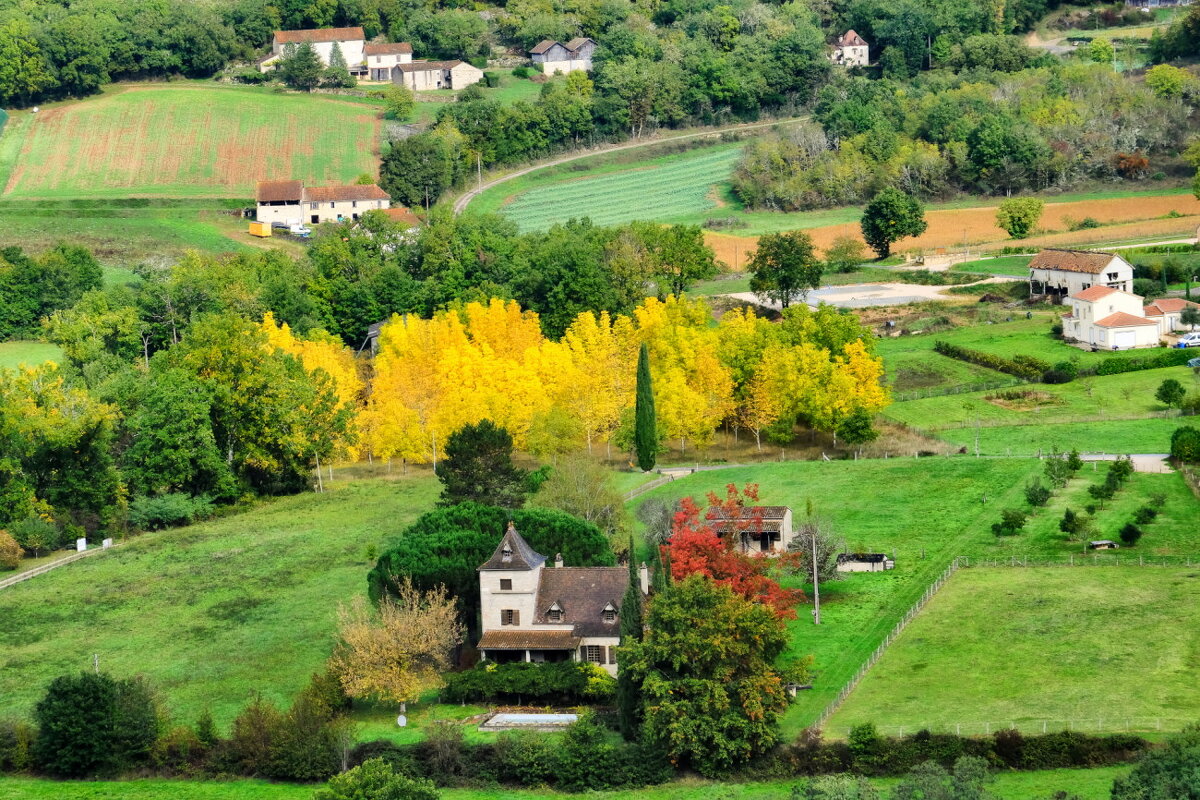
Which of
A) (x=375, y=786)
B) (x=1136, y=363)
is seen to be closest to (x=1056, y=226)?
(x=1136, y=363)

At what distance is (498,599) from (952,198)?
298 ft

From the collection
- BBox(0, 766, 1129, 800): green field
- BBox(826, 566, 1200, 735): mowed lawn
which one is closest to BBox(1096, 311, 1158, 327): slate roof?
BBox(826, 566, 1200, 735): mowed lawn

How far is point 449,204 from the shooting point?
15500 cm

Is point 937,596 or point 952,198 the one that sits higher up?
point 952,198

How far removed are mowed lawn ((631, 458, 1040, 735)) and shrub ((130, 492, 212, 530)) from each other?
2232 centimetres

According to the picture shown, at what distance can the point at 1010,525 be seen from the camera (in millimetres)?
78625

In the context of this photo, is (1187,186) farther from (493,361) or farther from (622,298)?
(493,361)

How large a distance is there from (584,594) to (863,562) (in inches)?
498

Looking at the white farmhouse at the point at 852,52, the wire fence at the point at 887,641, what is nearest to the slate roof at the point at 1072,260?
the wire fence at the point at 887,641

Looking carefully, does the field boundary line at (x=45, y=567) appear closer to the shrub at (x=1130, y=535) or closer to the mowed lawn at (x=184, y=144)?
the shrub at (x=1130, y=535)

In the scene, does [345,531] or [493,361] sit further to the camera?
[493,361]

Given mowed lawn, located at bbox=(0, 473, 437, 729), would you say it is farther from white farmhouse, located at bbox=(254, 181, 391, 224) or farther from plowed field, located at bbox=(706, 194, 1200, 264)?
white farmhouse, located at bbox=(254, 181, 391, 224)

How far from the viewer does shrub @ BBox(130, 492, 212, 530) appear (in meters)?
92.6

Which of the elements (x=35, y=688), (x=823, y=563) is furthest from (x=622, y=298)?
(x=35, y=688)
